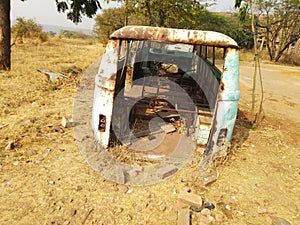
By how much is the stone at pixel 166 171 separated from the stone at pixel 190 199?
427mm

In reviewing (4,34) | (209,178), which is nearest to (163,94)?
(209,178)

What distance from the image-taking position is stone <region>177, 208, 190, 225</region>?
2273mm

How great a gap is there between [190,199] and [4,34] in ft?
26.7

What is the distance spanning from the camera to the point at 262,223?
2436 millimetres

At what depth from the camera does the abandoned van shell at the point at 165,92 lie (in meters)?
2.94

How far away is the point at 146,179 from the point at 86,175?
732 mm

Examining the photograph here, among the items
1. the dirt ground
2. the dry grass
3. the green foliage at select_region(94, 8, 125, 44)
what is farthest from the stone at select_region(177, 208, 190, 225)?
the green foliage at select_region(94, 8, 125, 44)

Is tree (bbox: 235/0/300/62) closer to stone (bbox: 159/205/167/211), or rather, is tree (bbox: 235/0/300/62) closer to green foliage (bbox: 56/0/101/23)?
green foliage (bbox: 56/0/101/23)

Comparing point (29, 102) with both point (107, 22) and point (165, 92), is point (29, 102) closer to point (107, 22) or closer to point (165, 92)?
point (165, 92)

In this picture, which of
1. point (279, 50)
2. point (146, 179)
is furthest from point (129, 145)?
→ point (279, 50)

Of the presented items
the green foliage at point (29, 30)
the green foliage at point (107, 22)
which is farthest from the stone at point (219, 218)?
the green foliage at point (107, 22)

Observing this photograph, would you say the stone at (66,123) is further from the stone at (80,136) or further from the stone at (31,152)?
the stone at (31,152)

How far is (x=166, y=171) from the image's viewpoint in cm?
305

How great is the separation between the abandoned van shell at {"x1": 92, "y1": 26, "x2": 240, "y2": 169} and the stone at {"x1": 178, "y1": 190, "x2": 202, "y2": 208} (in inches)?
28.4
